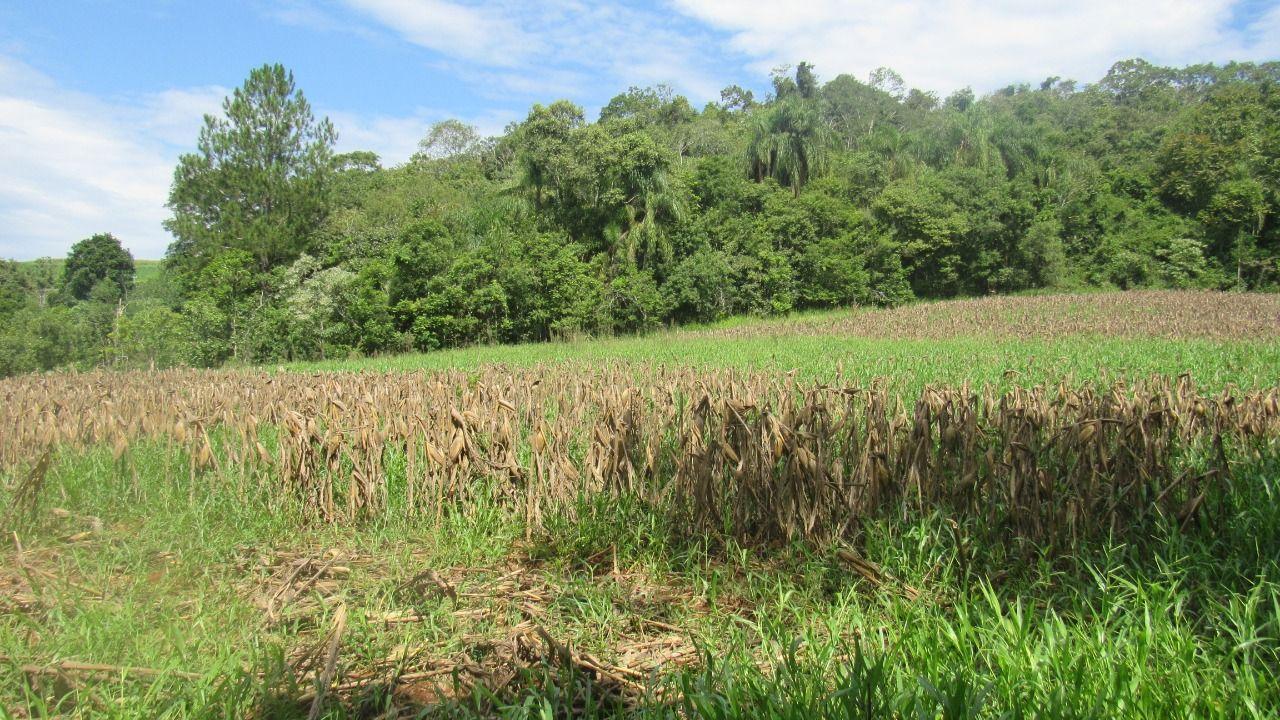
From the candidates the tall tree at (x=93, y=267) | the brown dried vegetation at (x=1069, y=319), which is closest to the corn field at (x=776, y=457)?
the brown dried vegetation at (x=1069, y=319)

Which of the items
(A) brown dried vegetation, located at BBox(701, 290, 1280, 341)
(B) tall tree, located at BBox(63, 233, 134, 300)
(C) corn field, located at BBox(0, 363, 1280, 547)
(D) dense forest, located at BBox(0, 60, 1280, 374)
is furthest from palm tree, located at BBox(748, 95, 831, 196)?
(B) tall tree, located at BBox(63, 233, 134, 300)

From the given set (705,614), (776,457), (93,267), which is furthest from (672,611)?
(93,267)

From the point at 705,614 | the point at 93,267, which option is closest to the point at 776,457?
the point at 705,614

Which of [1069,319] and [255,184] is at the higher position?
[255,184]

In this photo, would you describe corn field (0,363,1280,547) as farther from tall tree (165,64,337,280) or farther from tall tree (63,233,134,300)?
tall tree (63,233,134,300)

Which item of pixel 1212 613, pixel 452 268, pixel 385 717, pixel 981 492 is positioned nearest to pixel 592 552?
pixel 385 717

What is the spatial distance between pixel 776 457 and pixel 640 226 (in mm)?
24804

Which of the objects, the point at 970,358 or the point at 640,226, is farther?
the point at 640,226

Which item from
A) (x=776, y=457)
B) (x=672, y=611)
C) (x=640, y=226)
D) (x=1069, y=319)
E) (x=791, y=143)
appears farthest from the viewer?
(x=791, y=143)

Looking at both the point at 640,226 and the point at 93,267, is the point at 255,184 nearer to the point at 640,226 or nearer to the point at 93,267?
the point at 640,226

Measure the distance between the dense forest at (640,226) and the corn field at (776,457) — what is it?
744 inches

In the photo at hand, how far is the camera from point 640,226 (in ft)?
90.6

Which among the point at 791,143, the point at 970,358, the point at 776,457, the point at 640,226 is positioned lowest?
the point at 970,358

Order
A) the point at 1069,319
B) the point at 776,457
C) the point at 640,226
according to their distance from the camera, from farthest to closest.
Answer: the point at 640,226 < the point at 1069,319 < the point at 776,457
